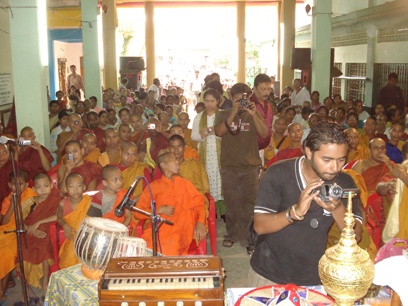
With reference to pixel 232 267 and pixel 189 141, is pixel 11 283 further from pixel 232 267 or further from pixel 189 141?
pixel 189 141

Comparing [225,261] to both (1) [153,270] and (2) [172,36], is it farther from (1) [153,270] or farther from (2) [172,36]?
(2) [172,36]

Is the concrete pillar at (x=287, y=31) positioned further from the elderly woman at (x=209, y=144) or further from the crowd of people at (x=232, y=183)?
the elderly woman at (x=209, y=144)

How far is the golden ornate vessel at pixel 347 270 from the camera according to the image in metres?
1.56

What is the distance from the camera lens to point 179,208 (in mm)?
4781

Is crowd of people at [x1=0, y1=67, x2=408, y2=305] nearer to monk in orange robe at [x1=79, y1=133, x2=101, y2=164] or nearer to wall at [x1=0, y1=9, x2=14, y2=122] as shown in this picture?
monk in orange robe at [x1=79, y1=133, x2=101, y2=164]

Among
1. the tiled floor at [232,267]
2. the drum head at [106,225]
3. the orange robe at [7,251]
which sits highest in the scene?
the drum head at [106,225]

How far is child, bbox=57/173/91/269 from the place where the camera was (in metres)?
4.52

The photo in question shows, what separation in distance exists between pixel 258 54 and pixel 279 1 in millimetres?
6636

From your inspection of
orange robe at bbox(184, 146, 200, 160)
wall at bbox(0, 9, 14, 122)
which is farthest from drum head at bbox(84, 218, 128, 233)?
wall at bbox(0, 9, 14, 122)

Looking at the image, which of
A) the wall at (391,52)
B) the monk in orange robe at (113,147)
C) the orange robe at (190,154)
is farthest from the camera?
the wall at (391,52)

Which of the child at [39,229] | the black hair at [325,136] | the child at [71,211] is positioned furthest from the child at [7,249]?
the black hair at [325,136]

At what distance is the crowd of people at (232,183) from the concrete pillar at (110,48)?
400 inches

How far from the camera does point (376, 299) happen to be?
2.10m

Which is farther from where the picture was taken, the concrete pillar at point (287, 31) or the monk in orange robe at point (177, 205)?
the concrete pillar at point (287, 31)
